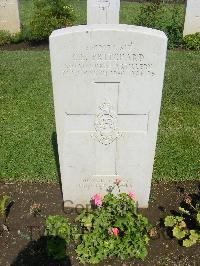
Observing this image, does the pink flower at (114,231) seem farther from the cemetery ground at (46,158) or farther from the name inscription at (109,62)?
the name inscription at (109,62)

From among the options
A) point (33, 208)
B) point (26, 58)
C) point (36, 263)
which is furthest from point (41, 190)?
point (26, 58)

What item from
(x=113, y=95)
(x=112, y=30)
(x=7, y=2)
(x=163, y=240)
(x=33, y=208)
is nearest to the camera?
(x=112, y=30)

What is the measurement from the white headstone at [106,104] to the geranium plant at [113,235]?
464mm

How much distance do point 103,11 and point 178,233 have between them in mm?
8091

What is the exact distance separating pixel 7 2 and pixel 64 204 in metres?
8.65

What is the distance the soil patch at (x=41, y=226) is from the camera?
13.4 ft

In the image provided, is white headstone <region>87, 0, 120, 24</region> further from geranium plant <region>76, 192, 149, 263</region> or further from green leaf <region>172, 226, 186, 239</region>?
green leaf <region>172, 226, 186, 239</region>

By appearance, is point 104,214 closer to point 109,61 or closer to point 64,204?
point 64,204

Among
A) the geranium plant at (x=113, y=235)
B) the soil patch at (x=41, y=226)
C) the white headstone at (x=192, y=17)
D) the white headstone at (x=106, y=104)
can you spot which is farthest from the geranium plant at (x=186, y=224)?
the white headstone at (x=192, y=17)

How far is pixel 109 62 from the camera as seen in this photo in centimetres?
379

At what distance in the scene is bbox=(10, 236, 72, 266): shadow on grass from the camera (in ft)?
13.3

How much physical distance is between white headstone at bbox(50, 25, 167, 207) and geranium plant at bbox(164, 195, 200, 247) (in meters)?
0.49

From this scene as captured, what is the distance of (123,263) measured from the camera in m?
4.06

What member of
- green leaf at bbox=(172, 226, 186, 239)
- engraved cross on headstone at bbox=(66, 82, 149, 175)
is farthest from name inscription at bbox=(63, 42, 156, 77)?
green leaf at bbox=(172, 226, 186, 239)
